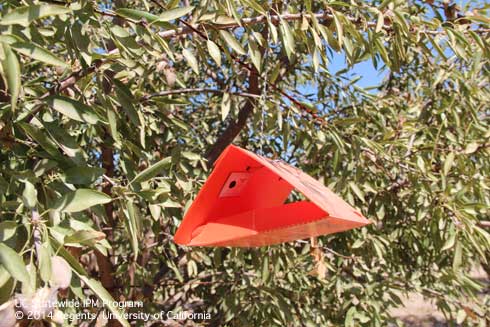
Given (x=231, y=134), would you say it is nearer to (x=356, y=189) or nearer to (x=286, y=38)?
(x=356, y=189)

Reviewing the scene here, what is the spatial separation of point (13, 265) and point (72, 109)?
1.43ft

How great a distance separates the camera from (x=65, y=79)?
1.15 metres

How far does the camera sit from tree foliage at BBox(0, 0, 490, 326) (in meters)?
0.94

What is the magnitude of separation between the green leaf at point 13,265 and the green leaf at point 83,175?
1.15 feet

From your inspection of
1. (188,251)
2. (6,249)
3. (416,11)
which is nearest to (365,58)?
(416,11)

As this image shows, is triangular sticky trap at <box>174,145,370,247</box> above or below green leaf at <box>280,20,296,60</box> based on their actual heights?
below

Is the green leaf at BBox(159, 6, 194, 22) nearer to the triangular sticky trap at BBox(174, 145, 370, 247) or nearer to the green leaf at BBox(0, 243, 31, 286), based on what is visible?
the triangular sticky trap at BBox(174, 145, 370, 247)

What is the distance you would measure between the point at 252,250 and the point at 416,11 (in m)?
1.02

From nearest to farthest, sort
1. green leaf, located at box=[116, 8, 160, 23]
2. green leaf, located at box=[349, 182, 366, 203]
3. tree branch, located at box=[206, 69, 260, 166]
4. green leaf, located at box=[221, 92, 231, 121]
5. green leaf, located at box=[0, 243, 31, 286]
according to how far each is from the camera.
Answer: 1. green leaf, located at box=[0, 243, 31, 286]
2. green leaf, located at box=[116, 8, 160, 23]
3. green leaf, located at box=[221, 92, 231, 121]
4. green leaf, located at box=[349, 182, 366, 203]
5. tree branch, located at box=[206, 69, 260, 166]

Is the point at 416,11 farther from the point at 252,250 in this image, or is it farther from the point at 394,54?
the point at 252,250

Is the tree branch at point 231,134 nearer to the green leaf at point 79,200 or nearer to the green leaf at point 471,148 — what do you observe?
the green leaf at point 471,148

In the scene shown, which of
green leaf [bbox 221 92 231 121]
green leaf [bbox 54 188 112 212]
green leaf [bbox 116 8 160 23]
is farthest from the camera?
green leaf [bbox 221 92 231 121]

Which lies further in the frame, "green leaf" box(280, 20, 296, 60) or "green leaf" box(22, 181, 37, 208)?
"green leaf" box(280, 20, 296, 60)

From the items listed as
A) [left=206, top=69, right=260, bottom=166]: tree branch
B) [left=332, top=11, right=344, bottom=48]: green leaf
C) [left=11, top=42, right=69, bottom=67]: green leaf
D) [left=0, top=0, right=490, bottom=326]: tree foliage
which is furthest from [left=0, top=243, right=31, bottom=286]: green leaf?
[left=206, top=69, right=260, bottom=166]: tree branch
